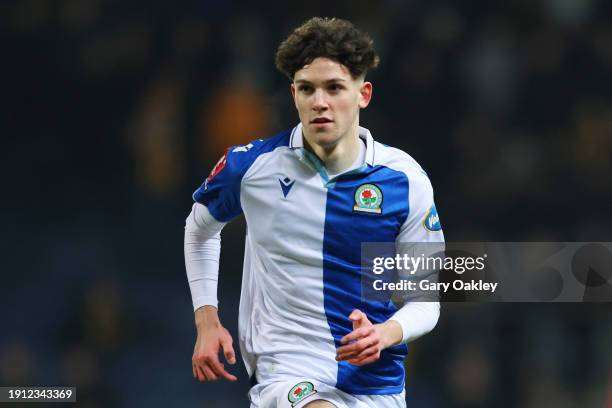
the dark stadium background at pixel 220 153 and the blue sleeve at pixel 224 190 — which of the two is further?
the dark stadium background at pixel 220 153

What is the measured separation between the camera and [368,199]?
378 cm

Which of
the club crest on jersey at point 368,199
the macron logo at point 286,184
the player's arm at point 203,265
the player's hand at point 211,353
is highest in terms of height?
the macron logo at point 286,184

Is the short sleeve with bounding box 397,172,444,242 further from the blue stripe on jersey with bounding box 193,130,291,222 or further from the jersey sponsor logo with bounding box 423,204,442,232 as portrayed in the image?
the blue stripe on jersey with bounding box 193,130,291,222

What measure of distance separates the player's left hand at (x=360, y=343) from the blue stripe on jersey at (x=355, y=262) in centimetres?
39

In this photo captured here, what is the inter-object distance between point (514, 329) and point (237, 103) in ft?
6.87

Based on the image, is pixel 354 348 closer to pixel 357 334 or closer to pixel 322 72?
pixel 357 334

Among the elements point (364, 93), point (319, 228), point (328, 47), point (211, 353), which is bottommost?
point (211, 353)

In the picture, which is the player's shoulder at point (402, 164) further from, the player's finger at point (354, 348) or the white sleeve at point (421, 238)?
the player's finger at point (354, 348)

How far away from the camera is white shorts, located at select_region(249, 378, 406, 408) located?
3.57 metres

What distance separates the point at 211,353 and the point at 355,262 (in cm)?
57

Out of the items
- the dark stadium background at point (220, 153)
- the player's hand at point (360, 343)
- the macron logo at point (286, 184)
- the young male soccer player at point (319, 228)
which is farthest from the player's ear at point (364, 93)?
the dark stadium background at point (220, 153)

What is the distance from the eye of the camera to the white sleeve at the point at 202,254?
13.0ft

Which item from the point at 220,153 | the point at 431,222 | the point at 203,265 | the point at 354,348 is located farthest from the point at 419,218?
the point at 220,153

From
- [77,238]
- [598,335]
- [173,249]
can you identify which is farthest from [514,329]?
[77,238]
